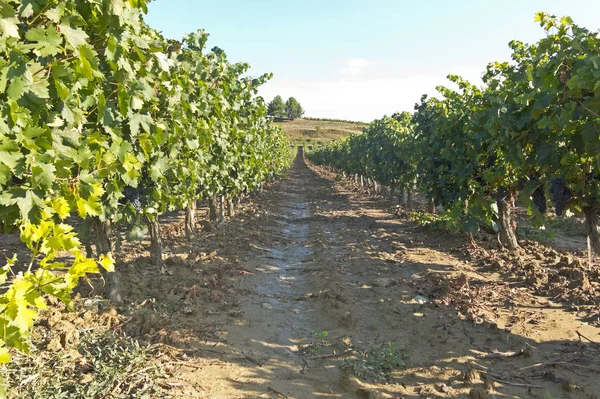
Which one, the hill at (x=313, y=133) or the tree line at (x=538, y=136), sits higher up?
the hill at (x=313, y=133)

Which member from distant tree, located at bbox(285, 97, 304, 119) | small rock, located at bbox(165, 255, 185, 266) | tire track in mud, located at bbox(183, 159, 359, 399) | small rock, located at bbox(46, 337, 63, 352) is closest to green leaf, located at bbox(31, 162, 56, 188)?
small rock, located at bbox(46, 337, 63, 352)

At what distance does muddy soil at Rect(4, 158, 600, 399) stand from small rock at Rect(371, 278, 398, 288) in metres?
0.03

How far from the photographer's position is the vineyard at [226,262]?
9.04ft

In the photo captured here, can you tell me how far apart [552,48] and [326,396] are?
14.6ft

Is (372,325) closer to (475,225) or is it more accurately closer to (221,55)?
(475,225)

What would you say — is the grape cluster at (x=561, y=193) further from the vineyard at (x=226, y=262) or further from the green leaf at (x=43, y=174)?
the green leaf at (x=43, y=174)

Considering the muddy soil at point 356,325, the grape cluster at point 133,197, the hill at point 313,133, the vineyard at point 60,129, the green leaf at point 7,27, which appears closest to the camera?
the vineyard at point 60,129

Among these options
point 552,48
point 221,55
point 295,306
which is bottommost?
point 295,306

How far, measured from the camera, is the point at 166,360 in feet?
14.9

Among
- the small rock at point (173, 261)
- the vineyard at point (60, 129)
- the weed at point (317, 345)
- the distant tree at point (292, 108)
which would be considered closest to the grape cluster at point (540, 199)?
the weed at point (317, 345)

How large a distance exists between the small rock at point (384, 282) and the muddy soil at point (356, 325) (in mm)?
27

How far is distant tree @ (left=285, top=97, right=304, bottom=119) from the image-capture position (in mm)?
142125

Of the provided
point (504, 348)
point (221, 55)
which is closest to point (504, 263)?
point (504, 348)

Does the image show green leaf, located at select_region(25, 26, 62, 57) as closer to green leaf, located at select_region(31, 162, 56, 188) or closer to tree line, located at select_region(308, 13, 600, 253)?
green leaf, located at select_region(31, 162, 56, 188)
